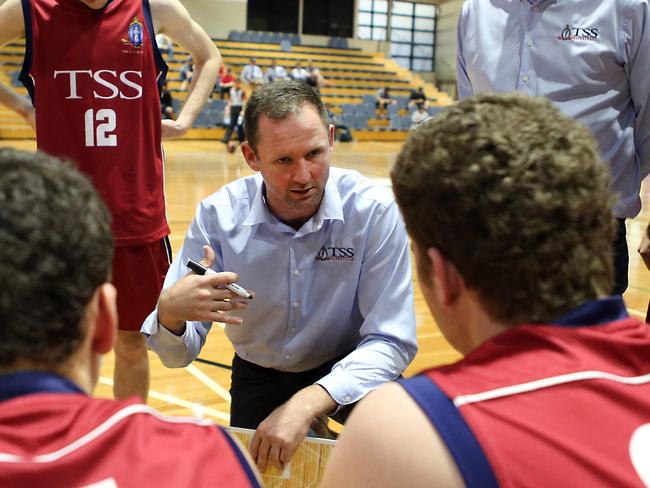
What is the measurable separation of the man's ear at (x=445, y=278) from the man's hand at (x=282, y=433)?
85 cm

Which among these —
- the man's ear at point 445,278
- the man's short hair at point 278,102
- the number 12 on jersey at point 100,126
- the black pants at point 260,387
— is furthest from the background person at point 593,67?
the man's ear at point 445,278

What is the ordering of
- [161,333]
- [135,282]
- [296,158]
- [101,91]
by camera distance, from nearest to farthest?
[161,333], [296,158], [101,91], [135,282]

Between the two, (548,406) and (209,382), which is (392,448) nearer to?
(548,406)

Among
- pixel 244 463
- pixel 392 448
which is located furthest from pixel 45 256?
pixel 392 448

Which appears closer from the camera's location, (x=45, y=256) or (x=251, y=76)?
(x=45, y=256)

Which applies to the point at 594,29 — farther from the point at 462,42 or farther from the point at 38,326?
the point at 38,326

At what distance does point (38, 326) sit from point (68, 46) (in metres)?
1.98

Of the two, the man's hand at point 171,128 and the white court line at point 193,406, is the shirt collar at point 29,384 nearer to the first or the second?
the man's hand at point 171,128

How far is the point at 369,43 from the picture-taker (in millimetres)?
28453

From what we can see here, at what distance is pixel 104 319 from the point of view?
0.97 metres

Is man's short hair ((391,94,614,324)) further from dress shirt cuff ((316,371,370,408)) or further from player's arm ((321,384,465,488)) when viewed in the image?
dress shirt cuff ((316,371,370,408))

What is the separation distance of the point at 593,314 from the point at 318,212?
1414 mm

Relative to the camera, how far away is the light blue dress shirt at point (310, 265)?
2.30 meters

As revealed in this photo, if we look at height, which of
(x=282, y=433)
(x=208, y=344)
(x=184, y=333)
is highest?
(x=184, y=333)
